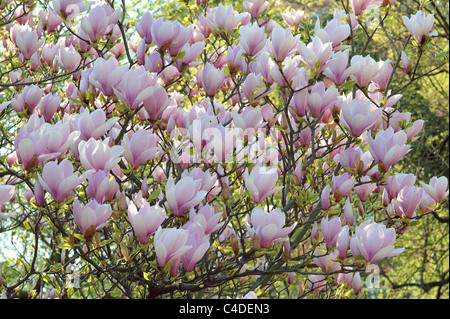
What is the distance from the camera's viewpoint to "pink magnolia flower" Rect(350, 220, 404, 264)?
1682mm

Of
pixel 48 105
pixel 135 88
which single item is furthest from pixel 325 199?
pixel 48 105

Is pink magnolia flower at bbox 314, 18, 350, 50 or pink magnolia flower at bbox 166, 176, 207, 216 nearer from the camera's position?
pink magnolia flower at bbox 166, 176, 207, 216

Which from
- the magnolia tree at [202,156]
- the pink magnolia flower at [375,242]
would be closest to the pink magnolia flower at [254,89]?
the magnolia tree at [202,156]

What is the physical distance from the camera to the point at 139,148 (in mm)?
1807

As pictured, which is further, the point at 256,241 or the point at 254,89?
the point at 254,89

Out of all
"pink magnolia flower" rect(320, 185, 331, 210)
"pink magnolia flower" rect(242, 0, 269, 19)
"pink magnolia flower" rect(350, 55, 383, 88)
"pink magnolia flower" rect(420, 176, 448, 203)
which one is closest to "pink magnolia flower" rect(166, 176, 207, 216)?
"pink magnolia flower" rect(320, 185, 331, 210)

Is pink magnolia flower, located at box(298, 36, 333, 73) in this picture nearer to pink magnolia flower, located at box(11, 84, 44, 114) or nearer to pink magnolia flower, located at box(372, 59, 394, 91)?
pink magnolia flower, located at box(372, 59, 394, 91)

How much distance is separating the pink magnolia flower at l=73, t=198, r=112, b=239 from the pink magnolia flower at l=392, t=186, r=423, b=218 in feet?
4.10

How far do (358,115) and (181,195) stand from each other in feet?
2.60

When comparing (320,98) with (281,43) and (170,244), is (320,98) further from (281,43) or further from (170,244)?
(170,244)

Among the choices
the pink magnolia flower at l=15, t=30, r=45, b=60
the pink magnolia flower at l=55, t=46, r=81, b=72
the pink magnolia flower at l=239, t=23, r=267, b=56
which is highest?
the pink magnolia flower at l=15, t=30, r=45, b=60

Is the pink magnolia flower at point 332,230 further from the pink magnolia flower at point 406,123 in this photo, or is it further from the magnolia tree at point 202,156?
the pink magnolia flower at point 406,123

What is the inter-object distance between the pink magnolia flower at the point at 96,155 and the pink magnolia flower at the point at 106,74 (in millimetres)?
373
